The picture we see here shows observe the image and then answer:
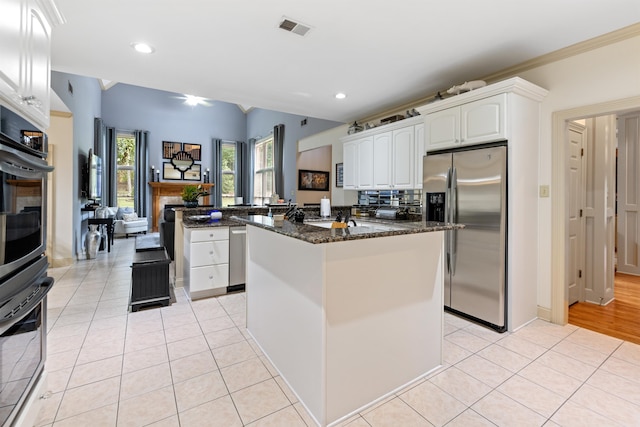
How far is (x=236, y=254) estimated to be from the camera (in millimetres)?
3682

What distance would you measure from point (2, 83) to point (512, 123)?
327 centimetres

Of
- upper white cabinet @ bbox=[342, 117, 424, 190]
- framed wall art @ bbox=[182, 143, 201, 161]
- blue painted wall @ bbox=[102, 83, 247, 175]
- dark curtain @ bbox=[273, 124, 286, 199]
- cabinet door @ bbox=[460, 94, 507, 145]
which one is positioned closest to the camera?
cabinet door @ bbox=[460, 94, 507, 145]

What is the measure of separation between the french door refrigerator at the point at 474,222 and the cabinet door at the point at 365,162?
1301mm

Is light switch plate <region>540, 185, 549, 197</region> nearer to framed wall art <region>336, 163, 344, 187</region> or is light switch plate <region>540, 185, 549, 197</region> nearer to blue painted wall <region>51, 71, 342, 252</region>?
framed wall art <region>336, 163, 344, 187</region>

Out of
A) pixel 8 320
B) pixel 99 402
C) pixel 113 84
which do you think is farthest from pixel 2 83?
pixel 113 84

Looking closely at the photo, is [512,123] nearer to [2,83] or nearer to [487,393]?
[487,393]

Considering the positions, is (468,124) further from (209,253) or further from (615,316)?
(209,253)

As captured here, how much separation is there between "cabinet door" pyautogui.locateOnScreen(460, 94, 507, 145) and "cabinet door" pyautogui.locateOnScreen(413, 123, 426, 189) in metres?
0.69

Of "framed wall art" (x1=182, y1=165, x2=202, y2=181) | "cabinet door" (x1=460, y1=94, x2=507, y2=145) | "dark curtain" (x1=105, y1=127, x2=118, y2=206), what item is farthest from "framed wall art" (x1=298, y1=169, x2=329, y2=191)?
"dark curtain" (x1=105, y1=127, x2=118, y2=206)

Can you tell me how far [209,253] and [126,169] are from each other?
742 cm

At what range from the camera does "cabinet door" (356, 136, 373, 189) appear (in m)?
4.46

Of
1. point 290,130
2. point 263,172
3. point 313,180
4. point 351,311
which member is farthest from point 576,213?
point 263,172

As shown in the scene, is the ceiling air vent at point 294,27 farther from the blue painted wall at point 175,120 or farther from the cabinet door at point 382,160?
the blue painted wall at point 175,120

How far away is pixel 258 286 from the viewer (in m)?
2.41
